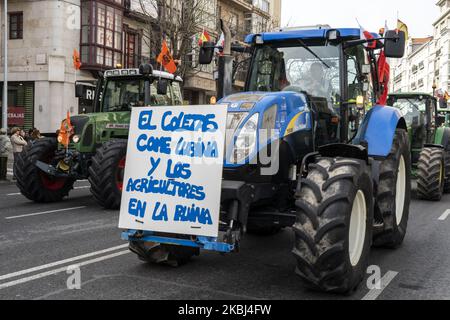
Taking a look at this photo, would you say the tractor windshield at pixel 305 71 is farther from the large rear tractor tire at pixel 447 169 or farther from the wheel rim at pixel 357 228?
the large rear tractor tire at pixel 447 169

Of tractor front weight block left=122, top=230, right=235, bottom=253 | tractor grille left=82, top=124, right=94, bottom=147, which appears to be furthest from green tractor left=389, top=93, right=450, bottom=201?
tractor front weight block left=122, top=230, right=235, bottom=253

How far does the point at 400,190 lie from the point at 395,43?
81.9 inches

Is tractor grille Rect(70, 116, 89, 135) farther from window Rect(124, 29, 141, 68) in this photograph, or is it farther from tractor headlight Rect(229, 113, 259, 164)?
window Rect(124, 29, 141, 68)

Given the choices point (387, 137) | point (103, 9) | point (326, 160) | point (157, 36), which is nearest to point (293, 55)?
point (387, 137)

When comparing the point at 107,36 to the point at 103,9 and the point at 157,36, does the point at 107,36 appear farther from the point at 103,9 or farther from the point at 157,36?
the point at 157,36

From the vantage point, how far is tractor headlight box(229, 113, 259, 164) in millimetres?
4797

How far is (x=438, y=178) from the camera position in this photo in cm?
1147

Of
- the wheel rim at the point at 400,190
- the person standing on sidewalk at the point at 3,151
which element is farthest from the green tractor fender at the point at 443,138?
the person standing on sidewalk at the point at 3,151

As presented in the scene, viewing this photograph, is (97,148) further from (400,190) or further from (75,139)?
(400,190)

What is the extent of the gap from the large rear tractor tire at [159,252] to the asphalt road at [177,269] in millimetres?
100

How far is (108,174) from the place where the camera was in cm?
916

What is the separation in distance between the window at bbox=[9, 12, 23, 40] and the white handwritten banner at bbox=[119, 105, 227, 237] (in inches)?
863

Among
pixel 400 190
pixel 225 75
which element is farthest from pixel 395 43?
pixel 400 190

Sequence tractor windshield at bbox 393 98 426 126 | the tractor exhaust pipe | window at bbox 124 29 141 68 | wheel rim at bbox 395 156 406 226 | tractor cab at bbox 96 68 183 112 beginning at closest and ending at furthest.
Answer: the tractor exhaust pipe → wheel rim at bbox 395 156 406 226 → tractor cab at bbox 96 68 183 112 → tractor windshield at bbox 393 98 426 126 → window at bbox 124 29 141 68
